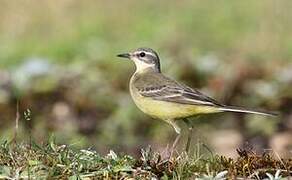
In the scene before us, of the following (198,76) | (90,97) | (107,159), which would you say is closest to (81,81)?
(90,97)

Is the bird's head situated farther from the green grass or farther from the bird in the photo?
the green grass

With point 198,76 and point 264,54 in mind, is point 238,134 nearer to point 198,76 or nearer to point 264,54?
point 198,76

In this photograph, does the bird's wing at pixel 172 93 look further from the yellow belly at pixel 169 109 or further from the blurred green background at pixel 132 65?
the blurred green background at pixel 132 65

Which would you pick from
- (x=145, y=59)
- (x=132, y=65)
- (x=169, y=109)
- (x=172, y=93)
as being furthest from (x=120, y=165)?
(x=132, y=65)

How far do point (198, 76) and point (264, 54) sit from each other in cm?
157

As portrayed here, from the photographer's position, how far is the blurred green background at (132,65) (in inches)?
525

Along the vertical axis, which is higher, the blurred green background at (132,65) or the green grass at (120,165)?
the green grass at (120,165)

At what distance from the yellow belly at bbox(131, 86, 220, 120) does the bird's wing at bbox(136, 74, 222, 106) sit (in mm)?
38

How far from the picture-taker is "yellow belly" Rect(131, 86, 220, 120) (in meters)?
9.55

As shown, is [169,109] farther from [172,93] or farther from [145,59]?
[145,59]

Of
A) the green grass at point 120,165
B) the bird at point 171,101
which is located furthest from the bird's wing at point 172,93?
the green grass at point 120,165

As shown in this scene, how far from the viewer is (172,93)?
9.84 m

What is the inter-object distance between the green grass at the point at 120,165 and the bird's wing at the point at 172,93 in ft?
6.80

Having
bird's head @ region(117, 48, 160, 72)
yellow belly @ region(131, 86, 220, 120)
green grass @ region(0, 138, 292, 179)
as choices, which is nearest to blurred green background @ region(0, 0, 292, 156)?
bird's head @ region(117, 48, 160, 72)
